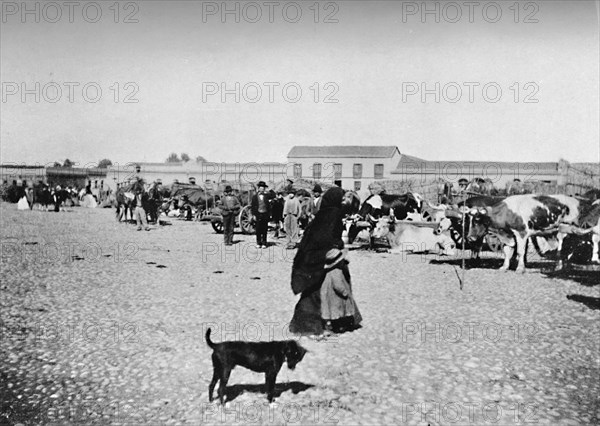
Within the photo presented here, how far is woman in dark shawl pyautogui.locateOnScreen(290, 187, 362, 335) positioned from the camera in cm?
606

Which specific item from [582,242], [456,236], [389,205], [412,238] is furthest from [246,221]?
[582,242]

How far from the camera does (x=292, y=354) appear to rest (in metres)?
4.31

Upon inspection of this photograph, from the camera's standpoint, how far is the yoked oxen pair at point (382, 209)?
1603 cm

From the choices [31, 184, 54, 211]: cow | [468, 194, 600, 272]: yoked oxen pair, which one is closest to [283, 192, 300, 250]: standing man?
[468, 194, 600, 272]: yoked oxen pair

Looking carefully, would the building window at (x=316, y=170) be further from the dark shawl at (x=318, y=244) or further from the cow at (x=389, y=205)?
the dark shawl at (x=318, y=244)

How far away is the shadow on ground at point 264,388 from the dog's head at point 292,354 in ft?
1.24

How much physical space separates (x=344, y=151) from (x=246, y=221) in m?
41.0

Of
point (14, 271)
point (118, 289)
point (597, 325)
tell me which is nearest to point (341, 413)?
point (597, 325)

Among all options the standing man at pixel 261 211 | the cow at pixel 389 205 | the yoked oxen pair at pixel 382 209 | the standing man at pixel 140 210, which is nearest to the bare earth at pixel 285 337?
the standing man at pixel 261 211

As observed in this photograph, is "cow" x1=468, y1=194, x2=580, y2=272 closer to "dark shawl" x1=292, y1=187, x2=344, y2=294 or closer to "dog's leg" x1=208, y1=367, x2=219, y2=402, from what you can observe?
"dark shawl" x1=292, y1=187, x2=344, y2=294

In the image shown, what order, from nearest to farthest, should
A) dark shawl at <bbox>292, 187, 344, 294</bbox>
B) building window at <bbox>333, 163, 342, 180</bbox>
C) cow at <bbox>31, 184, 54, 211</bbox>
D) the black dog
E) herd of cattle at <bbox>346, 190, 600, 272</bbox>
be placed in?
the black dog < dark shawl at <bbox>292, 187, 344, 294</bbox> < herd of cattle at <bbox>346, 190, 600, 272</bbox> < cow at <bbox>31, 184, 54, 211</bbox> < building window at <bbox>333, 163, 342, 180</bbox>

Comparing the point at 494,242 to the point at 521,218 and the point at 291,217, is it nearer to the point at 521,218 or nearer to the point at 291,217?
the point at 521,218

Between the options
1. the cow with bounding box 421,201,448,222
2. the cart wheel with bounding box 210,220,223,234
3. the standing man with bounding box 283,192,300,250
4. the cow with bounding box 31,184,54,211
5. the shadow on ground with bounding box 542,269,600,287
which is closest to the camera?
the shadow on ground with bounding box 542,269,600,287

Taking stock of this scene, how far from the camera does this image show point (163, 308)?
741 centimetres
